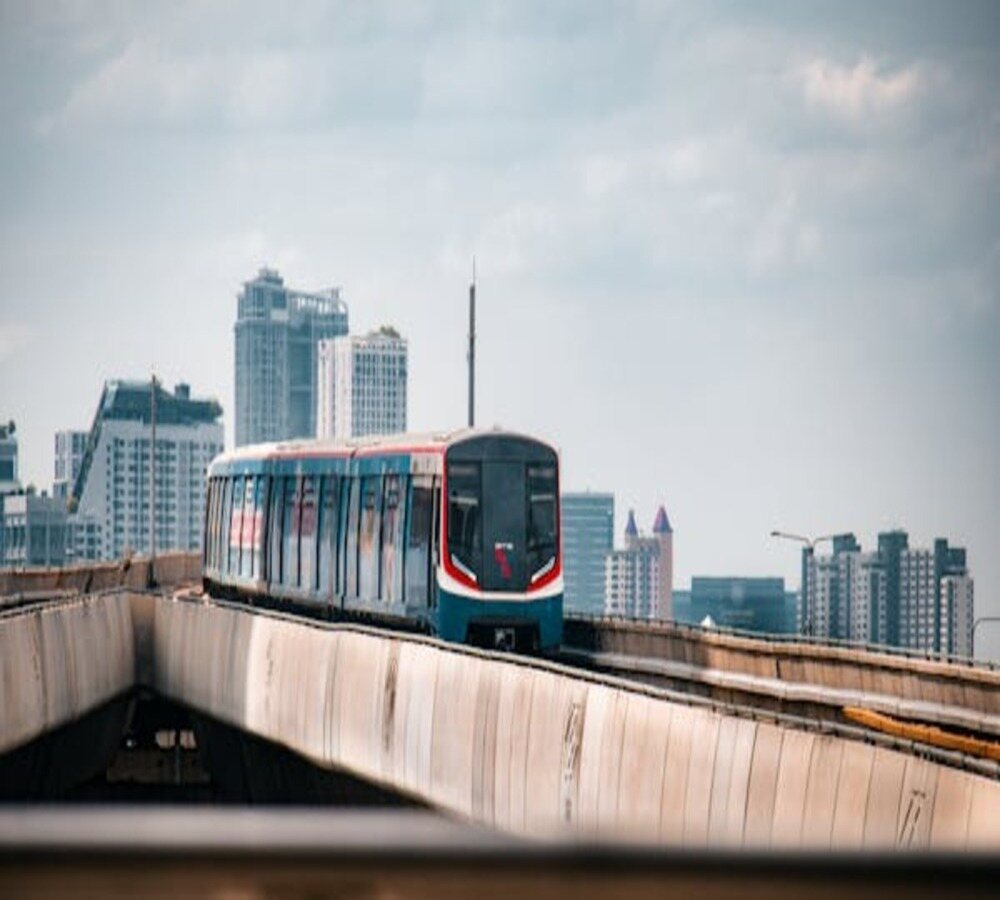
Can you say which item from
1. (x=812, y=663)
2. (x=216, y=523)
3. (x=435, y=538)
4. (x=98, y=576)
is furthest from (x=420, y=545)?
(x=98, y=576)

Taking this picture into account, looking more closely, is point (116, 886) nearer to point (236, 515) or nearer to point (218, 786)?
point (218, 786)

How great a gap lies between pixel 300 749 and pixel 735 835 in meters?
11.3

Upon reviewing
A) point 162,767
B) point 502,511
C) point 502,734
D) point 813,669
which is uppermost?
point 502,511

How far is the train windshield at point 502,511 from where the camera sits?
4419 cm

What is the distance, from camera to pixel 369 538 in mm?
46375

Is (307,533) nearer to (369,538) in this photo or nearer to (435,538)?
(369,538)

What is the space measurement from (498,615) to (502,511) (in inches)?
62.4

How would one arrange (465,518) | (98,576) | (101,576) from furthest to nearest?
(101,576)
(98,576)
(465,518)

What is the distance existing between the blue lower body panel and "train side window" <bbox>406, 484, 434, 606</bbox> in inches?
17.5

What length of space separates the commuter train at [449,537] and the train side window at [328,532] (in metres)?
0.02

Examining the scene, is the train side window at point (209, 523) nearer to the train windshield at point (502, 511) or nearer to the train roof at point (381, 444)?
the train roof at point (381, 444)

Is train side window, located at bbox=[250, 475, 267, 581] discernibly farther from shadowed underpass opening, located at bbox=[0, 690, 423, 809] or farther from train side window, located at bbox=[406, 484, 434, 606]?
shadowed underpass opening, located at bbox=[0, 690, 423, 809]

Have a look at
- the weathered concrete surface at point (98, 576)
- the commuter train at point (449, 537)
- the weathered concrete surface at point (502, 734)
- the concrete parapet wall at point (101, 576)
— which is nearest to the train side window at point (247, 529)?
the concrete parapet wall at point (101, 576)

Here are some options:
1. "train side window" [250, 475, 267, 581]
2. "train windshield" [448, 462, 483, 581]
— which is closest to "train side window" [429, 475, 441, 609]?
"train windshield" [448, 462, 483, 581]
